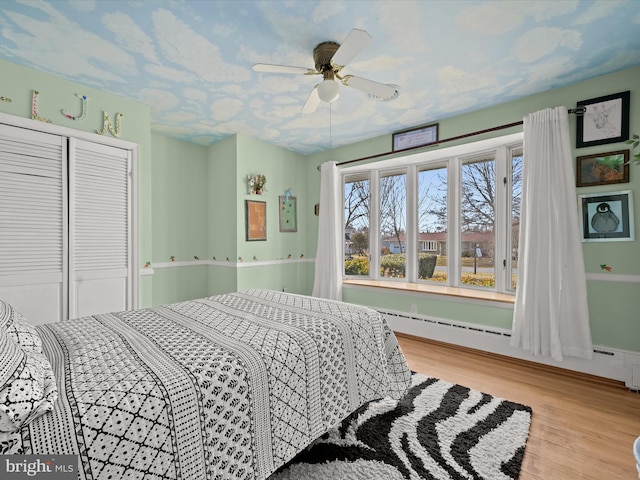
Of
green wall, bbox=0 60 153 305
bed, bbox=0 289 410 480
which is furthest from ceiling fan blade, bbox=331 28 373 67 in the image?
green wall, bbox=0 60 153 305

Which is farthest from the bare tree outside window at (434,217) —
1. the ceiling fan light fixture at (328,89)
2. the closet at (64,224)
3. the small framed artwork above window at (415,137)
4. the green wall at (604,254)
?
the closet at (64,224)

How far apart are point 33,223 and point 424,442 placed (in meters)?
3.39

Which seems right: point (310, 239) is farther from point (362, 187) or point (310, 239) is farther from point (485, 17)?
point (485, 17)

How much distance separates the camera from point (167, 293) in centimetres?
398

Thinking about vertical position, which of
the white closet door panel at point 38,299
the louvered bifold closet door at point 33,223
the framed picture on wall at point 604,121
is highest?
the framed picture on wall at point 604,121

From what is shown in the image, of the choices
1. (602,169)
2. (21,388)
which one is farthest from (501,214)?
(21,388)

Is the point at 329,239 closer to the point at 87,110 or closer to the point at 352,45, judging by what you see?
the point at 352,45

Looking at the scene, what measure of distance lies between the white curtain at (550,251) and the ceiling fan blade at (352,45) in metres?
2.02

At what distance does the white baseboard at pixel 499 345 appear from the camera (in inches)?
97.6

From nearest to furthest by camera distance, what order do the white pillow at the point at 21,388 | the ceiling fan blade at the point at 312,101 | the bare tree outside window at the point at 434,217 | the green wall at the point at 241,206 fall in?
1. the white pillow at the point at 21,388
2. the ceiling fan blade at the point at 312,101
3. the green wall at the point at 241,206
4. the bare tree outside window at the point at 434,217

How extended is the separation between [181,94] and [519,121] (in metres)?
3.28

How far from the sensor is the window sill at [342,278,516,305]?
3213 millimetres

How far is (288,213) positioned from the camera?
4.69 metres

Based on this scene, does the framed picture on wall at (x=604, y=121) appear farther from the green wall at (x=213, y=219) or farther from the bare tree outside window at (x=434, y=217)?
the green wall at (x=213, y=219)
